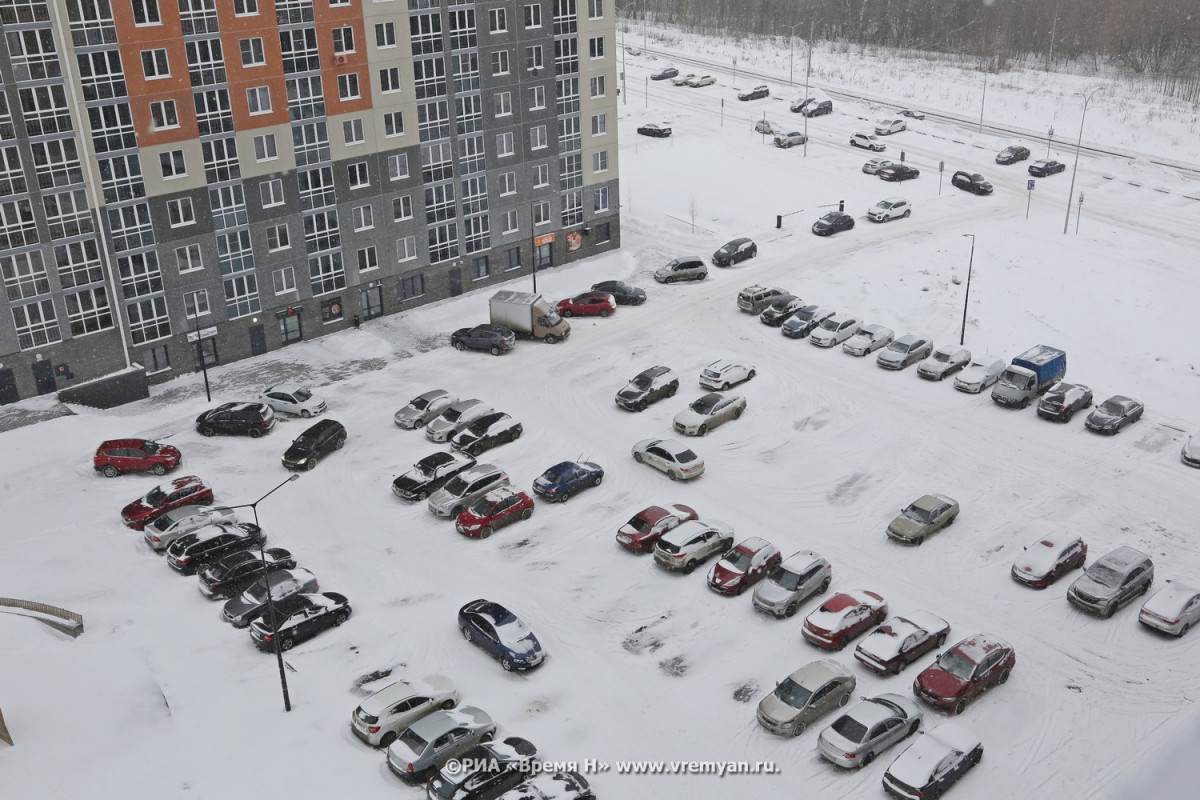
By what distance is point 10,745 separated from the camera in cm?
3388

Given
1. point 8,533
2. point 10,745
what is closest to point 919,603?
point 10,745

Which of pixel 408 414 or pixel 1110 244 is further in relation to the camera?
pixel 1110 244

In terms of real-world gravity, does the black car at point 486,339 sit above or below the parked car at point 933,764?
above

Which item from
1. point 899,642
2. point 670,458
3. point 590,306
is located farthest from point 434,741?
point 590,306

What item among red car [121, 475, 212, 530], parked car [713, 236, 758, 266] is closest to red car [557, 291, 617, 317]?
parked car [713, 236, 758, 266]

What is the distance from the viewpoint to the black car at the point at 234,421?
54.2 metres

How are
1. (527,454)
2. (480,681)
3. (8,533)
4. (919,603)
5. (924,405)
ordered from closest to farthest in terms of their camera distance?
(480,681) → (919,603) → (8,533) → (527,454) → (924,405)

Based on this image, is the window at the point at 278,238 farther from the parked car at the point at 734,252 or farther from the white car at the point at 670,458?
the parked car at the point at 734,252

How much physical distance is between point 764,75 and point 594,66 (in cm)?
6552

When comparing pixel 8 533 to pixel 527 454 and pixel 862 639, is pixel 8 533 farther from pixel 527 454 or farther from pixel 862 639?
pixel 862 639

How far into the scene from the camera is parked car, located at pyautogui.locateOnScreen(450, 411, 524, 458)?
171 feet

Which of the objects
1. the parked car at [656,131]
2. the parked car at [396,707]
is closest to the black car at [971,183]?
the parked car at [656,131]

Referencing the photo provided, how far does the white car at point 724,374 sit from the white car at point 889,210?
99.6ft

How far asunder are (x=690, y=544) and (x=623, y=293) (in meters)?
29.4
